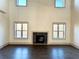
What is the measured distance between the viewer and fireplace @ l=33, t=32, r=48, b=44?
9688 mm

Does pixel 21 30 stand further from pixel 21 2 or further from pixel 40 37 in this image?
pixel 21 2

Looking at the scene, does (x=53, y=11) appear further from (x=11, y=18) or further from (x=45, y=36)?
(x=11, y=18)

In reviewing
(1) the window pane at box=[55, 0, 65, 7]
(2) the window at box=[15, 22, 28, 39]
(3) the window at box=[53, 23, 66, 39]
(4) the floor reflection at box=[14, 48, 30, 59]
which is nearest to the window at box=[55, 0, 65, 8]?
(1) the window pane at box=[55, 0, 65, 7]

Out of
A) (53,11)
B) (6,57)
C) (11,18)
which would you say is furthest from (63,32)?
(6,57)

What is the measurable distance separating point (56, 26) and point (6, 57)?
4.56 metres

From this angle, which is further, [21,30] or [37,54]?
[21,30]

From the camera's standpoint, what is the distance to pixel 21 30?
381 inches

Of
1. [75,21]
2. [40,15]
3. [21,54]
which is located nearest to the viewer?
[21,54]

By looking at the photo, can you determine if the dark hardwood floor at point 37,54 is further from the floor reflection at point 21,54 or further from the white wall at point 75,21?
the white wall at point 75,21

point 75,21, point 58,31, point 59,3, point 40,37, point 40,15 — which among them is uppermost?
point 59,3

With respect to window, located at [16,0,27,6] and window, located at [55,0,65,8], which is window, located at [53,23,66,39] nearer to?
window, located at [55,0,65,8]

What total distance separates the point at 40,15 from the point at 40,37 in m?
1.35

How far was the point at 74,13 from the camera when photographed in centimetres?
899

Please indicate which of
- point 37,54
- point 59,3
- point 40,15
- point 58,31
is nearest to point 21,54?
point 37,54
